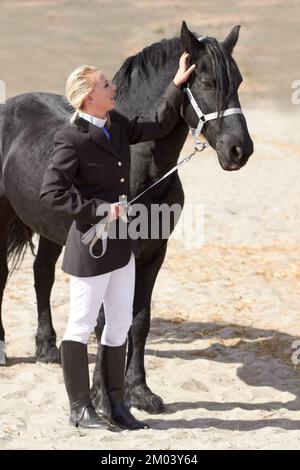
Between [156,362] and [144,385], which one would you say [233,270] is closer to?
[156,362]

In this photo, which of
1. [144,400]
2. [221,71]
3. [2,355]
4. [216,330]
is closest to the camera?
[221,71]

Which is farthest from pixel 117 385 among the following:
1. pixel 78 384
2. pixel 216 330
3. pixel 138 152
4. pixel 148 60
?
pixel 216 330

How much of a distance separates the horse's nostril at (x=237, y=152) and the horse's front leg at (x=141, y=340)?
888 mm

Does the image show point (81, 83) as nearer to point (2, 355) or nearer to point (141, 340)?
point (141, 340)

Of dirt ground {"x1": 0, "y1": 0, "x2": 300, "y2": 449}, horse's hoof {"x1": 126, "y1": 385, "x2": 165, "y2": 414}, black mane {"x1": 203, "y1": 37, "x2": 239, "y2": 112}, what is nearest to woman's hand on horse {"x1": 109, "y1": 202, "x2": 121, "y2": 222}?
black mane {"x1": 203, "y1": 37, "x2": 239, "y2": 112}

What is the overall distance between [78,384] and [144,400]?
28.4 inches

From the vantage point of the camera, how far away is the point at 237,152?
420 centimetres

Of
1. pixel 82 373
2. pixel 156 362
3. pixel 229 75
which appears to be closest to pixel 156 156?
pixel 229 75

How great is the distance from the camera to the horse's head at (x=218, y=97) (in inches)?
166

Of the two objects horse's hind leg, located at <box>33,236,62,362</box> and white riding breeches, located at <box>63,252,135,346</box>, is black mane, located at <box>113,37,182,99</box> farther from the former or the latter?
horse's hind leg, located at <box>33,236,62,362</box>

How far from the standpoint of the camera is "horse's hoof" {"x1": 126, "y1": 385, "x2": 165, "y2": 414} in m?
4.90

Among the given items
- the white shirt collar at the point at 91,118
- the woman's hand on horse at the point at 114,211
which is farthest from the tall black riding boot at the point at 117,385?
the white shirt collar at the point at 91,118

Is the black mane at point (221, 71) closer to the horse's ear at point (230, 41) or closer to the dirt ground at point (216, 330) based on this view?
the horse's ear at point (230, 41)

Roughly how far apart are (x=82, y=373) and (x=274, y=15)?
1058 inches
